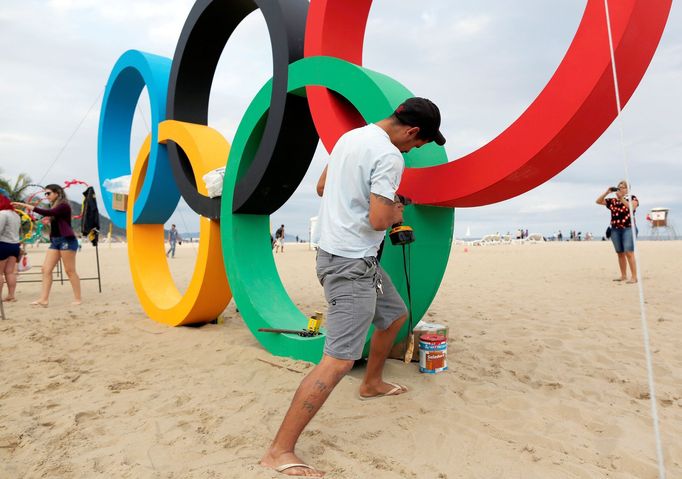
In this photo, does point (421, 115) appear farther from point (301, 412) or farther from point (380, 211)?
point (301, 412)

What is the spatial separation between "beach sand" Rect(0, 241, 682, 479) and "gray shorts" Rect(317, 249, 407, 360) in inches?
24.6

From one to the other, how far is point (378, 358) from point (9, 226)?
21.0ft

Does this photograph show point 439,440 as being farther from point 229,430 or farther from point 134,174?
point 134,174

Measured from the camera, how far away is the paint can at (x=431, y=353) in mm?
3734

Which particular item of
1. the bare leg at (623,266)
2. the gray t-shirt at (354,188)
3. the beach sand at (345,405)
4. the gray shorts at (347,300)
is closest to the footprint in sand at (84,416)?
the beach sand at (345,405)

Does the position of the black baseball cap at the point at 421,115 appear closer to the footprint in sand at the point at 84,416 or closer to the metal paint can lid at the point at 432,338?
the metal paint can lid at the point at 432,338

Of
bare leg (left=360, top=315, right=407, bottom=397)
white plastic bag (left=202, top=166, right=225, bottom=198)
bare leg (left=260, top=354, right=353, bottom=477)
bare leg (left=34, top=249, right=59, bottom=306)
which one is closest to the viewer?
bare leg (left=260, top=354, right=353, bottom=477)

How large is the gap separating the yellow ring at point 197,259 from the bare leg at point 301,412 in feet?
10.7

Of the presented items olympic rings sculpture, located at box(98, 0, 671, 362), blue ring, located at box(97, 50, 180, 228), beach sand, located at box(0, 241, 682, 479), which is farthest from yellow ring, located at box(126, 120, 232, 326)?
beach sand, located at box(0, 241, 682, 479)

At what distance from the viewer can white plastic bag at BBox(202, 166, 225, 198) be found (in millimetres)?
5133

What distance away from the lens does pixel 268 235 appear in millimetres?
5203

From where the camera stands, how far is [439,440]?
104 inches

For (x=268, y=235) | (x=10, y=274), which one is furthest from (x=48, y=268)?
(x=268, y=235)

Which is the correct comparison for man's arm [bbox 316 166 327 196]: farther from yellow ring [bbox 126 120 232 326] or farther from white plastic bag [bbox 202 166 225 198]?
yellow ring [bbox 126 120 232 326]
